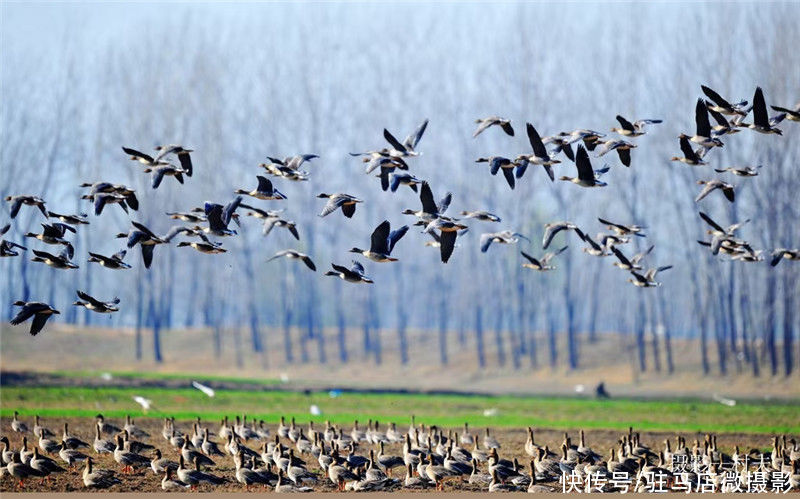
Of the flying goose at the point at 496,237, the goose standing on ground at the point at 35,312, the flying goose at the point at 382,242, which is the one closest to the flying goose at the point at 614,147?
the flying goose at the point at 496,237

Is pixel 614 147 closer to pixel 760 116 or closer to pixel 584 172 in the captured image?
pixel 584 172

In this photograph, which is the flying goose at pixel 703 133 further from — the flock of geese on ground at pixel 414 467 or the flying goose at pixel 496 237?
the flock of geese on ground at pixel 414 467

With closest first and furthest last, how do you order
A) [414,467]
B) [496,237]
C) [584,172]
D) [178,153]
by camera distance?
[584,172] → [178,153] → [496,237] → [414,467]

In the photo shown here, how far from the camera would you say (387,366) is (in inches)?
2977

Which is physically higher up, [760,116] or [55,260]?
[760,116]

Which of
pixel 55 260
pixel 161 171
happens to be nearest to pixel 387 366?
pixel 55 260

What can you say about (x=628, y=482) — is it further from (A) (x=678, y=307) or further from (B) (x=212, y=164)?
(A) (x=678, y=307)

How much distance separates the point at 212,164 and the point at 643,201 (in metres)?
30.2

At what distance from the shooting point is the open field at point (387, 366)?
61.0 m

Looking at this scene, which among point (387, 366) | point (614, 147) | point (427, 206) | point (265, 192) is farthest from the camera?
point (387, 366)

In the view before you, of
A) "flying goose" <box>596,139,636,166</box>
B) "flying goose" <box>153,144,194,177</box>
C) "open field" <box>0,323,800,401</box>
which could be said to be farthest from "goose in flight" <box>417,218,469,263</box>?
"open field" <box>0,323,800,401</box>

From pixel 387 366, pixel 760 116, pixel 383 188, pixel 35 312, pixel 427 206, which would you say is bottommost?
pixel 387 366

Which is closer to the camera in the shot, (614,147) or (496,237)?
(614,147)

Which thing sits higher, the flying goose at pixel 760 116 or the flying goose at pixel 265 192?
the flying goose at pixel 760 116
